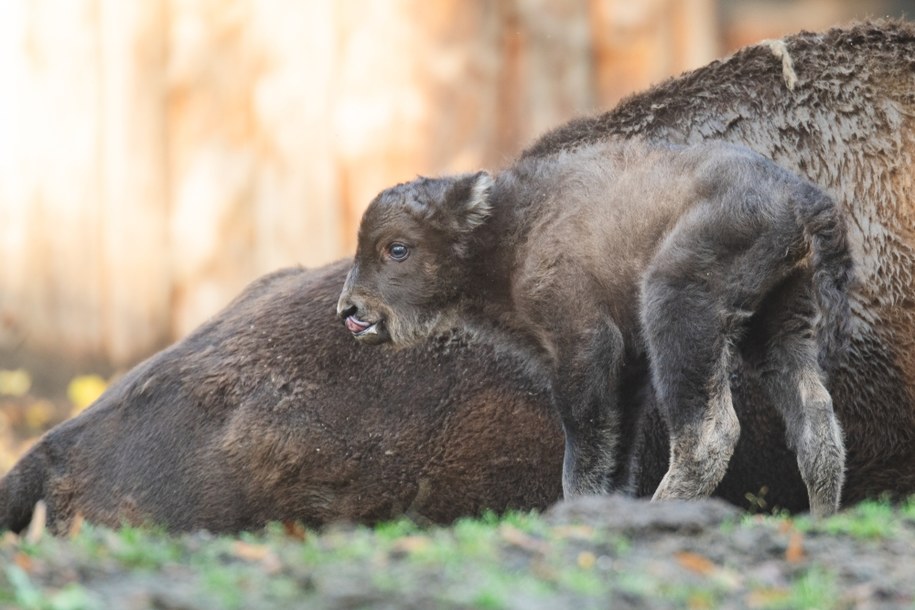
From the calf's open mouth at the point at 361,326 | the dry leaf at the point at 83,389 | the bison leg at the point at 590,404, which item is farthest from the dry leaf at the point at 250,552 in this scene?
the dry leaf at the point at 83,389

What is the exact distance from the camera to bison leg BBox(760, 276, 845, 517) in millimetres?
5016

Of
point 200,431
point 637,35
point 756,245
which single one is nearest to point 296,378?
point 200,431

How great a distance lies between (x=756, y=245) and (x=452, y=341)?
5.32 feet

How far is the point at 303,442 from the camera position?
6074mm

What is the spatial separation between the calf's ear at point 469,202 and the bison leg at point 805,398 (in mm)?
1228

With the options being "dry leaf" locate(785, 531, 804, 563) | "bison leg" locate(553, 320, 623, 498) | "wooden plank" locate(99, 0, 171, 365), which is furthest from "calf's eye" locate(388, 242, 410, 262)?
"wooden plank" locate(99, 0, 171, 365)

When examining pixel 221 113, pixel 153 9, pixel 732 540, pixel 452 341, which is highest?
pixel 153 9

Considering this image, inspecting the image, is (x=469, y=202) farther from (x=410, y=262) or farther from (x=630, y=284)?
(x=630, y=284)

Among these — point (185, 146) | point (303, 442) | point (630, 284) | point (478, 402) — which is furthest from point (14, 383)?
point (630, 284)

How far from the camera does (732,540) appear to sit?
3.98 meters

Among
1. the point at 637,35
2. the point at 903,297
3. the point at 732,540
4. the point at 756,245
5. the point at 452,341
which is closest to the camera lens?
the point at 732,540

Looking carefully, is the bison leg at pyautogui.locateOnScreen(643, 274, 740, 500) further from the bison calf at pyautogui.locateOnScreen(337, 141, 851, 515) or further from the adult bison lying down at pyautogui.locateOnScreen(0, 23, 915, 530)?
the adult bison lying down at pyautogui.locateOnScreen(0, 23, 915, 530)

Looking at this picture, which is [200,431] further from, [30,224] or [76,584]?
[30,224]

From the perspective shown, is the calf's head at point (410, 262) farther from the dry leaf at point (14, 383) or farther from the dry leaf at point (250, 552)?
the dry leaf at point (14, 383)
